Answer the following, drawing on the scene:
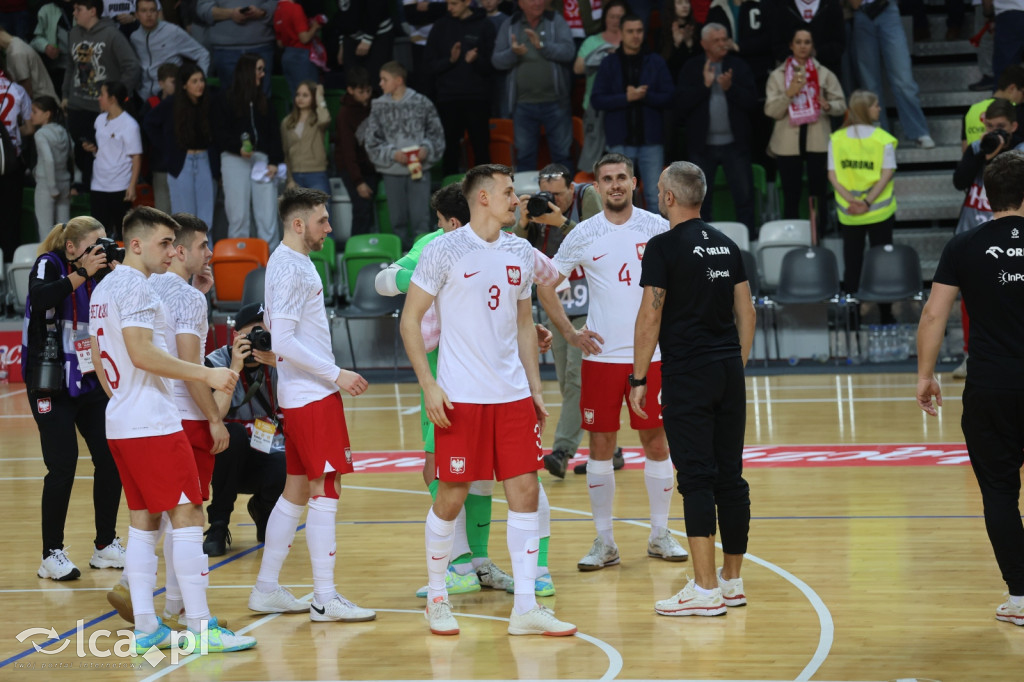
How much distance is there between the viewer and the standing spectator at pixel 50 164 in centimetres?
1678

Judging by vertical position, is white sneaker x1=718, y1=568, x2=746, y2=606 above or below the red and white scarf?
below

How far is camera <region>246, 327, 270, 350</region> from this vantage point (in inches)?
252

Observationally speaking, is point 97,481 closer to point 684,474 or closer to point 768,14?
point 684,474

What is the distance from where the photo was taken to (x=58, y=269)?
23.6 feet

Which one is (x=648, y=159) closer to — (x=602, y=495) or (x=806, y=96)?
(x=806, y=96)

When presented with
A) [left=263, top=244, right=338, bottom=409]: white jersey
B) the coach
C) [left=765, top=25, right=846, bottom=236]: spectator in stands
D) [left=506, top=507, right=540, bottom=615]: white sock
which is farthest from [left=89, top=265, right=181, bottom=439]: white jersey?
[left=765, top=25, right=846, bottom=236]: spectator in stands

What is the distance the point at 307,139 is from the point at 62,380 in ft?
30.6

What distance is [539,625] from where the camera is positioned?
597cm

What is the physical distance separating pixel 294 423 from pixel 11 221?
517 inches

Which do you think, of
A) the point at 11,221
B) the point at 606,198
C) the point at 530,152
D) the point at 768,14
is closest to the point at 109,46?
the point at 11,221

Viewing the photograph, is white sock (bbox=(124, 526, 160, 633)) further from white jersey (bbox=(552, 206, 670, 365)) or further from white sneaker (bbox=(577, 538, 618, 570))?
white jersey (bbox=(552, 206, 670, 365))

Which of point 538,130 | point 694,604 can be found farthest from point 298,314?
point 538,130

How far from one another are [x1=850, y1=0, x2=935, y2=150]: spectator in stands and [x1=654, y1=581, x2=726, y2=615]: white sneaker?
1168 centimetres

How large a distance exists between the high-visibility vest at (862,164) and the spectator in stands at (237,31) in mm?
7440
